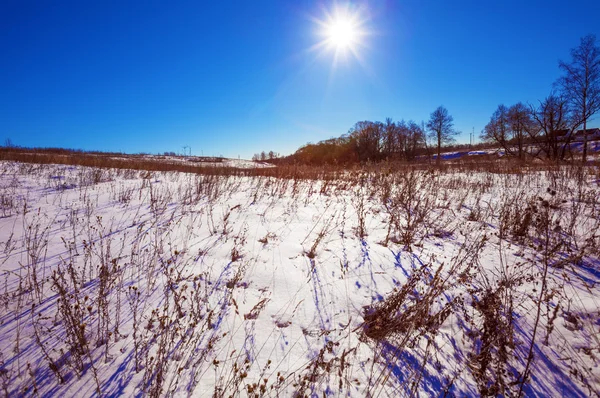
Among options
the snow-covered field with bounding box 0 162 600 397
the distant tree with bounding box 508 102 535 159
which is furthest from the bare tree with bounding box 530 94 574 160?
the snow-covered field with bounding box 0 162 600 397

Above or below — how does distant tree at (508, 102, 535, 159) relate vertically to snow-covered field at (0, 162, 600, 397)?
above

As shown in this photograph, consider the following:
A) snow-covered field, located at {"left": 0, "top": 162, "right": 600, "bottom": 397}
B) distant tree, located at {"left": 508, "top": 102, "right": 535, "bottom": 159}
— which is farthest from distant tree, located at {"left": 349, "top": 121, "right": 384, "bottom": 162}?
snow-covered field, located at {"left": 0, "top": 162, "right": 600, "bottom": 397}

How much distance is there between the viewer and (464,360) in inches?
58.6

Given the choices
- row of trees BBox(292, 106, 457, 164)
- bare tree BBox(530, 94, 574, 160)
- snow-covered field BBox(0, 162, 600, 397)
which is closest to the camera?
snow-covered field BBox(0, 162, 600, 397)

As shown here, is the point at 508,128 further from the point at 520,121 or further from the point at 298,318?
the point at 298,318

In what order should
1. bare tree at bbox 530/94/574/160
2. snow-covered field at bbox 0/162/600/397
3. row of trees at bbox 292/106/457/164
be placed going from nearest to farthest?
snow-covered field at bbox 0/162/600/397 → bare tree at bbox 530/94/574/160 → row of trees at bbox 292/106/457/164

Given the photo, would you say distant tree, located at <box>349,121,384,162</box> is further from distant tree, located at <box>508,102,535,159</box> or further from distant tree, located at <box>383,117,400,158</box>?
distant tree, located at <box>508,102,535,159</box>

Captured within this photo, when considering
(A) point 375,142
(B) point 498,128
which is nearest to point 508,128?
(B) point 498,128

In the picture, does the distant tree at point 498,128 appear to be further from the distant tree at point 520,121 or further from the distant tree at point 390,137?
the distant tree at point 390,137

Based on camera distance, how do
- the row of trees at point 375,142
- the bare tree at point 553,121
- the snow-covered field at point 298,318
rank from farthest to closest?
1. the row of trees at point 375,142
2. the bare tree at point 553,121
3. the snow-covered field at point 298,318

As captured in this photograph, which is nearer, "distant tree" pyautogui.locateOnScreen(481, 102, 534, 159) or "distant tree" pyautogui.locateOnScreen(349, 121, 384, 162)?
"distant tree" pyautogui.locateOnScreen(481, 102, 534, 159)

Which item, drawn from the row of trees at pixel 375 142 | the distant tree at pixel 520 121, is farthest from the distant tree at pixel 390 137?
the distant tree at pixel 520 121

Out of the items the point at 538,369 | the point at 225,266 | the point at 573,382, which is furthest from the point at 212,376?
the point at 573,382

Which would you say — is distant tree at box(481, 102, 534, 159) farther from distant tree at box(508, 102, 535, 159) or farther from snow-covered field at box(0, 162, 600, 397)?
snow-covered field at box(0, 162, 600, 397)
